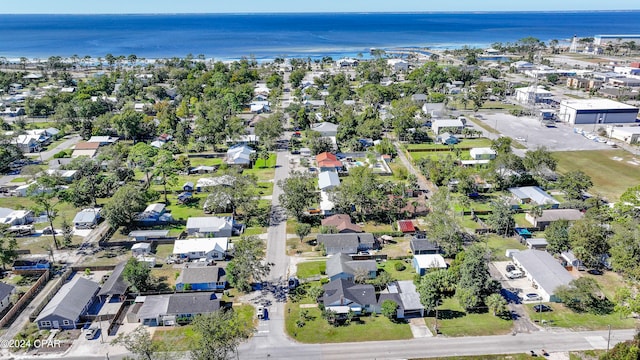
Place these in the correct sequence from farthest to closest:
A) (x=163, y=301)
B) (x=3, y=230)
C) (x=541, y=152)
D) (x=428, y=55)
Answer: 1. (x=428, y=55)
2. (x=541, y=152)
3. (x=3, y=230)
4. (x=163, y=301)

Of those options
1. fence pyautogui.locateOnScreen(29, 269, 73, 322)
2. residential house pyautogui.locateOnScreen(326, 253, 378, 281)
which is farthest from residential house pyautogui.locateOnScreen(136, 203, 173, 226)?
residential house pyautogui.locateOnScreen(326, 253, 378, 281)

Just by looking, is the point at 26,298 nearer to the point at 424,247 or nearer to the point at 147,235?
the point at 147,235

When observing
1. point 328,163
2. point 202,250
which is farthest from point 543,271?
point 328,163

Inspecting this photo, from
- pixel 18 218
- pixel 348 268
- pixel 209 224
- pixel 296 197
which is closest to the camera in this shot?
pixel 348 268

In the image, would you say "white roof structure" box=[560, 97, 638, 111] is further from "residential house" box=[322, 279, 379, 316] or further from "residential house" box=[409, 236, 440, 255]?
"residential house" box=[322, 279, 379, 316]

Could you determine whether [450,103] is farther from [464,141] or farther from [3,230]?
[3,230]

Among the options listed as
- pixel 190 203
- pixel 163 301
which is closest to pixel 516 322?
pixel 163 301
